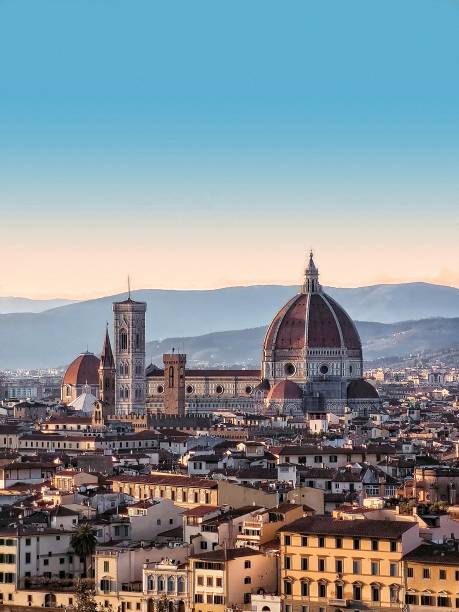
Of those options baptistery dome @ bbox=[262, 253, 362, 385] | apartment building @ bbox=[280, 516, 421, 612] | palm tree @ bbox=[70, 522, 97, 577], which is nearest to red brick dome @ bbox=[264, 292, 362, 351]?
baptistery dome @ bbox=[262, 253, 362, 385]

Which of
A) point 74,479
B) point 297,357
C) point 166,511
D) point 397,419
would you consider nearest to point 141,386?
point 297,357

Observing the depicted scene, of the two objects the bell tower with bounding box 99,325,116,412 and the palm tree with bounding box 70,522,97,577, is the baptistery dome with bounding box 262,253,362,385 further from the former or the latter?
the palm tree with bounding box 70,522,97,577

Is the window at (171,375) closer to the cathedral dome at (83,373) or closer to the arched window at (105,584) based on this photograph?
the cathedral dome at (83,373)

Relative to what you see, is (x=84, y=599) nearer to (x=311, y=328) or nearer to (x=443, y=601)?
(x=443, y=601)

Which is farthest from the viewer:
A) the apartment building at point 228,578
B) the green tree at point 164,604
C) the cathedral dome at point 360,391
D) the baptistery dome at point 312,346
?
the baptistery dome at point 312,346

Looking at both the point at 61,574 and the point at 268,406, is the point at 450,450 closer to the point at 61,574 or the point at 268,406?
the point at 61,574

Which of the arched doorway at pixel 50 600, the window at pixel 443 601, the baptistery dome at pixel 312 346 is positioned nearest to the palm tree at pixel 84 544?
the arched doorway at pixel 50 600
